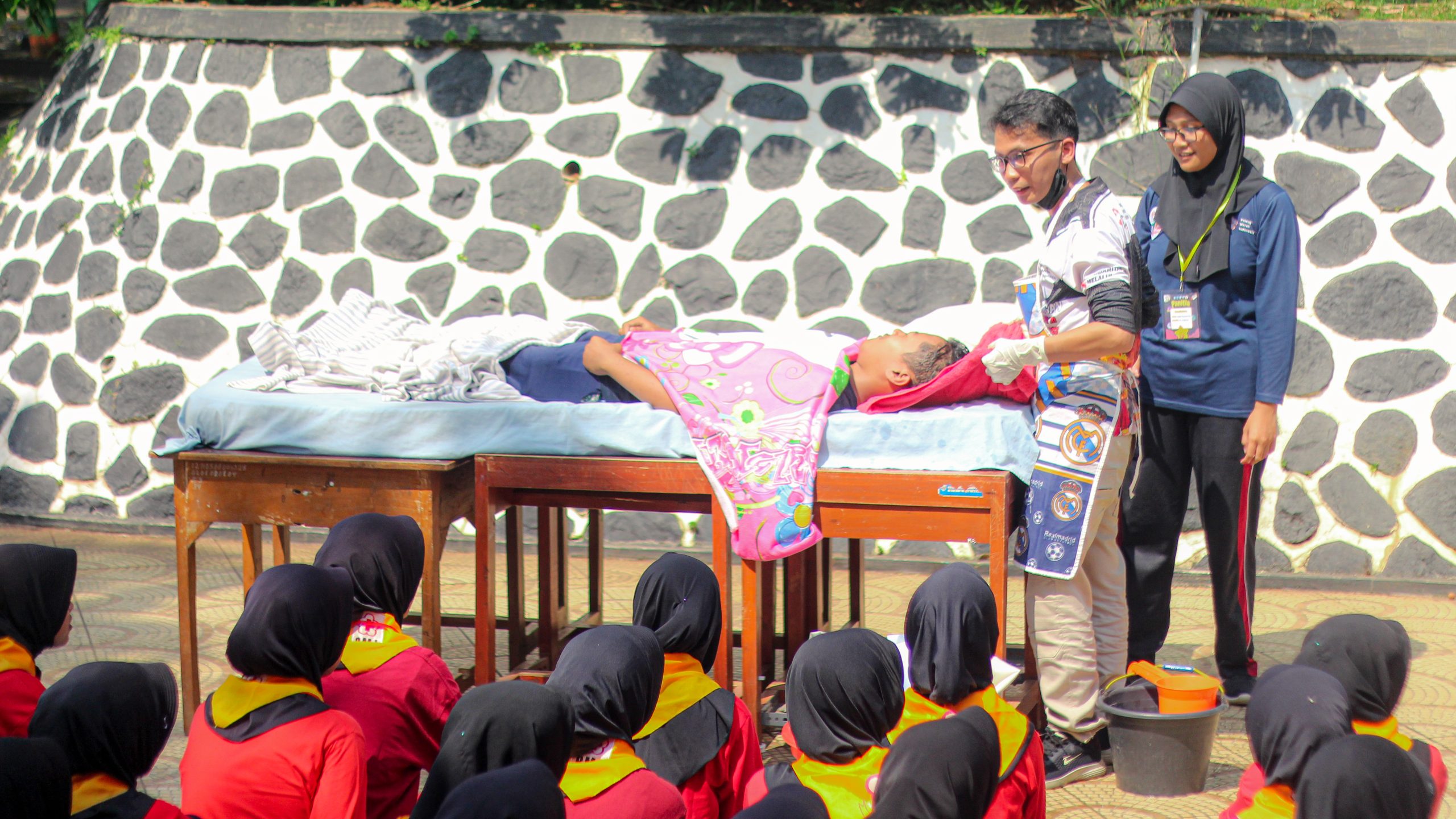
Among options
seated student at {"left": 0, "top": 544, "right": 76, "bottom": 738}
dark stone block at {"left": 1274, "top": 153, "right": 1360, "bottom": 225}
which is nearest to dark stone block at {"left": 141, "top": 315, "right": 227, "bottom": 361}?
seated student at {"left": 0, "top": 544, "right": 76, "bottom": 738}

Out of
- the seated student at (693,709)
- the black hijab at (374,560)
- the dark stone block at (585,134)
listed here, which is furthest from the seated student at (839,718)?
the dark stone block at (585,134)

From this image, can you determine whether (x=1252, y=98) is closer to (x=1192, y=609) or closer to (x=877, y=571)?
(x=1192, y=609)

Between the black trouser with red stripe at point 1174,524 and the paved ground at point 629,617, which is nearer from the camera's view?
the paved ground at point 629,617

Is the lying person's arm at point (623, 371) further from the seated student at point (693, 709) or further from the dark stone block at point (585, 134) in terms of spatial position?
the dark stone block at point (585, 134)

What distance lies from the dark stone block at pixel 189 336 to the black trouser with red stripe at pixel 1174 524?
4145 millimetres

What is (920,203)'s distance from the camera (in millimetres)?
5414

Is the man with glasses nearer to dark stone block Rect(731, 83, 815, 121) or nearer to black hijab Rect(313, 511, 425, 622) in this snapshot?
black hijab Rect(313, 511, 425, 622)

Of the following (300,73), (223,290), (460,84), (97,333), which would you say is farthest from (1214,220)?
(97,333)

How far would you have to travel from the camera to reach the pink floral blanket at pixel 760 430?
10.7ft

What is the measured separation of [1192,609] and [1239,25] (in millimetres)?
2321

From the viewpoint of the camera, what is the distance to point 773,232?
5508 mm

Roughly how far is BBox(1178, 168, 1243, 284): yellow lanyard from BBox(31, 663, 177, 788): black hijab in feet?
8.91

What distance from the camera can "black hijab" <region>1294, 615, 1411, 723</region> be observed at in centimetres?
210

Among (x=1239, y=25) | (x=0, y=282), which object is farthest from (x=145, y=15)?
(x=1239, y=25)
